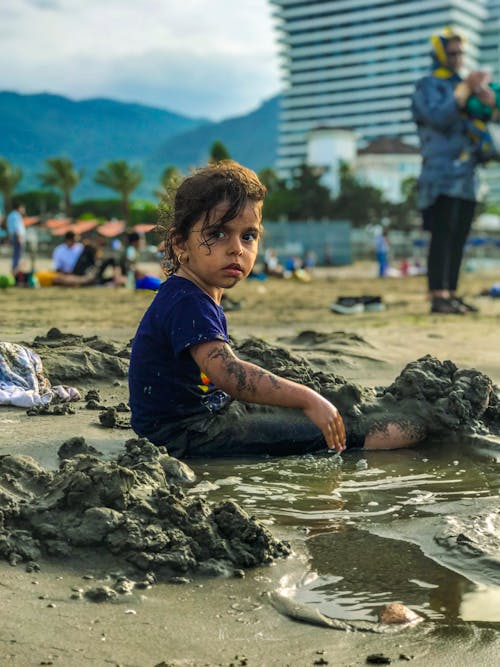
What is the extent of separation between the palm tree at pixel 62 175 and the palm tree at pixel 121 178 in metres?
2.20

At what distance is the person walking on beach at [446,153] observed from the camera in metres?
10.1

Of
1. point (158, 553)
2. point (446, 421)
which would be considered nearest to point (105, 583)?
point (158, 553)

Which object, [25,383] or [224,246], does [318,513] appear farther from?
[25,383]

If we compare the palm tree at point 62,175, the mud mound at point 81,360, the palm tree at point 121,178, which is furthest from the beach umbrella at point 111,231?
the mud mound at point 81,360

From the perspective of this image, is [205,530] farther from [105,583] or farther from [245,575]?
[105,583]

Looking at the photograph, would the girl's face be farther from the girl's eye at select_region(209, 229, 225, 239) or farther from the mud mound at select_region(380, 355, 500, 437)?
the mud mound at select_region(380, 355, 500, 437)

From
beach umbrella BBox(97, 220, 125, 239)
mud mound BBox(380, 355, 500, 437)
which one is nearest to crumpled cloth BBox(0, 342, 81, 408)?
mud mound BBox(380, 355, 500, 437)

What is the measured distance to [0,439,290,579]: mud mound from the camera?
224 cm

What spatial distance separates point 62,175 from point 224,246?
84.1 m

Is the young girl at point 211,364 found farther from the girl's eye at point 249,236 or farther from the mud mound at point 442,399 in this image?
the mud mound at point 442,399

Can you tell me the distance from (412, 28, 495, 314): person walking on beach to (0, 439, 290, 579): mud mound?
8.31 m

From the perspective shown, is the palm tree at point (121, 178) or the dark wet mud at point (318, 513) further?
the palm tree at point (121, 178)

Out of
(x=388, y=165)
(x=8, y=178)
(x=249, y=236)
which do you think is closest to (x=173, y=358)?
(x=249, y=236)

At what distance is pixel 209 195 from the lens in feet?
10.4
